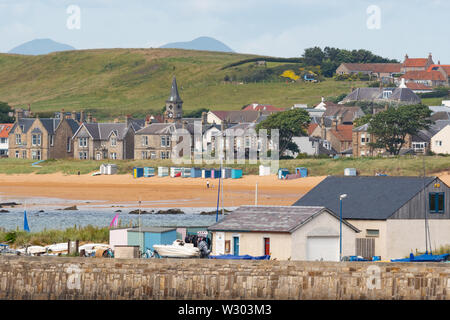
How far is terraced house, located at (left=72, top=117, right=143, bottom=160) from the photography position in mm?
124500

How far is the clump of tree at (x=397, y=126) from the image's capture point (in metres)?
115

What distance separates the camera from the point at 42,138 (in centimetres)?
12762

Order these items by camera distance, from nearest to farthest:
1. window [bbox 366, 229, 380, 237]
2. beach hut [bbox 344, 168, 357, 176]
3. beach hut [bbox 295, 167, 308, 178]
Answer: window [bbox 366, 229, 380, 237] < beach hut [bbox 344, 168, 357, 176] < beach hut [bbox 295, 167, 308, 178]

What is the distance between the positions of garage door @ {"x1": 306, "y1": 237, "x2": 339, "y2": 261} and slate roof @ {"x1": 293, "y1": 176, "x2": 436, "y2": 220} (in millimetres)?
3246

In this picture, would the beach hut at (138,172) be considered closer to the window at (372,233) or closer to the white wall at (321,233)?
the window at (372,233)

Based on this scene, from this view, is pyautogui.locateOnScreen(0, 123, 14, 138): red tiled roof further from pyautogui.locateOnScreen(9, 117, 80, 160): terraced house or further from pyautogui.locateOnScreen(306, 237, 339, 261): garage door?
pyautogui.locateOnScreen(306, 237, 339, 261): garage door

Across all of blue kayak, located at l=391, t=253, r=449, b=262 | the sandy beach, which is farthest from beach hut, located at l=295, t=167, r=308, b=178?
blue kayak, located at l=391, t=253, r=449, b=262

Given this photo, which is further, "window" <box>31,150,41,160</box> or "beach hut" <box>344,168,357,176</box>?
"window" <box>31,150,41,160</box>

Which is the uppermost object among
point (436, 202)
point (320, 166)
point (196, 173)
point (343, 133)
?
point (343, 133)

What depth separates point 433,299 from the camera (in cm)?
3041

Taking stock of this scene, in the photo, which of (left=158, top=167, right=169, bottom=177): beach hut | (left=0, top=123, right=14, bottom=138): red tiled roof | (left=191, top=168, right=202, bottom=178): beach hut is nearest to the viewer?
(left=191, top=168, right=202, bottom=178): beach hut

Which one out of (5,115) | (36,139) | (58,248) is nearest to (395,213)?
(58,248)

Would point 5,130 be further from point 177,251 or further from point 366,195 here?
→ point 177,251

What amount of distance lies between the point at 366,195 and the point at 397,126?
78383 millimetres
